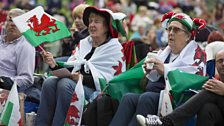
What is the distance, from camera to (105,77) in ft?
29.5

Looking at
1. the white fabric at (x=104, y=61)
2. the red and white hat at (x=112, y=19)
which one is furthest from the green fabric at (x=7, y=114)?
the red and white hat at (x=112, y=19)

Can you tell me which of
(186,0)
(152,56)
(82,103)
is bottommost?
(186,0)

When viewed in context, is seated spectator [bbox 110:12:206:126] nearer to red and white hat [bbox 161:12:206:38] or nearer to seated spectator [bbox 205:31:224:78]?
red and white hat [bbox 161:12:206:38]

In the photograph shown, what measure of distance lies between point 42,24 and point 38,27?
7 cm

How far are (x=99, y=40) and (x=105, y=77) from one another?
49cm

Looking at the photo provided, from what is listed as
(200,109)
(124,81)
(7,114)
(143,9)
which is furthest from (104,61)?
(143,9)

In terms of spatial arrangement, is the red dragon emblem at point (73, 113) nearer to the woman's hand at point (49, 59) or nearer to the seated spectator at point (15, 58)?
the woman's hand at point (49, 59)

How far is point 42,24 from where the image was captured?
29.6 ft

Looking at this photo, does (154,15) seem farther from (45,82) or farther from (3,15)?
(45,82)

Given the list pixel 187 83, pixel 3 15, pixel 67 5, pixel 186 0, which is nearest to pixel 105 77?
pixel 187 83

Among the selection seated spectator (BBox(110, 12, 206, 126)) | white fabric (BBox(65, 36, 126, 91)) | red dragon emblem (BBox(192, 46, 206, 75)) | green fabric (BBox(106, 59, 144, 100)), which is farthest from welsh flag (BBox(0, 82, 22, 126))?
red dragon emblem (BBox(192, 46, 206, 75))

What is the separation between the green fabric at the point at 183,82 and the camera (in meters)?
8.00

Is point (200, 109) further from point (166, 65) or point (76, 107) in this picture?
point (76, 107)

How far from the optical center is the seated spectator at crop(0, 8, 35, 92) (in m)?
9.23
